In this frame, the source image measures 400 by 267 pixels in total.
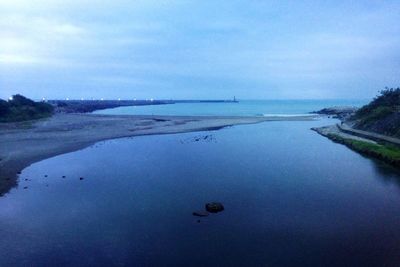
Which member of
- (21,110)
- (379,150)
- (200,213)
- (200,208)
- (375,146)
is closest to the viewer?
(200,213)

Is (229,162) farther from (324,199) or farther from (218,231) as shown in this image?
(218,231)

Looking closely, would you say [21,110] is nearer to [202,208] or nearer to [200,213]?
[202,208]

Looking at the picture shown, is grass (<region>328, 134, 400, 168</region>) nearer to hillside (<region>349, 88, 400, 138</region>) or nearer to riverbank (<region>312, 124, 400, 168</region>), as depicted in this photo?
riverbank (<region>312, 124, 400, 168</region>)

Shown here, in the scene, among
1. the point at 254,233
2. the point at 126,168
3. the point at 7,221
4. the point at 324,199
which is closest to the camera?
the point at 254,233

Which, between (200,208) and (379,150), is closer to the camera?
(200,208)

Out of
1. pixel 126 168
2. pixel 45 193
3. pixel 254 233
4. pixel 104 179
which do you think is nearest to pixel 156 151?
pixel 126 168

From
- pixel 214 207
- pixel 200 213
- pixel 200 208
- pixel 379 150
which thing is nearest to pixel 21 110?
pixel 379 150
